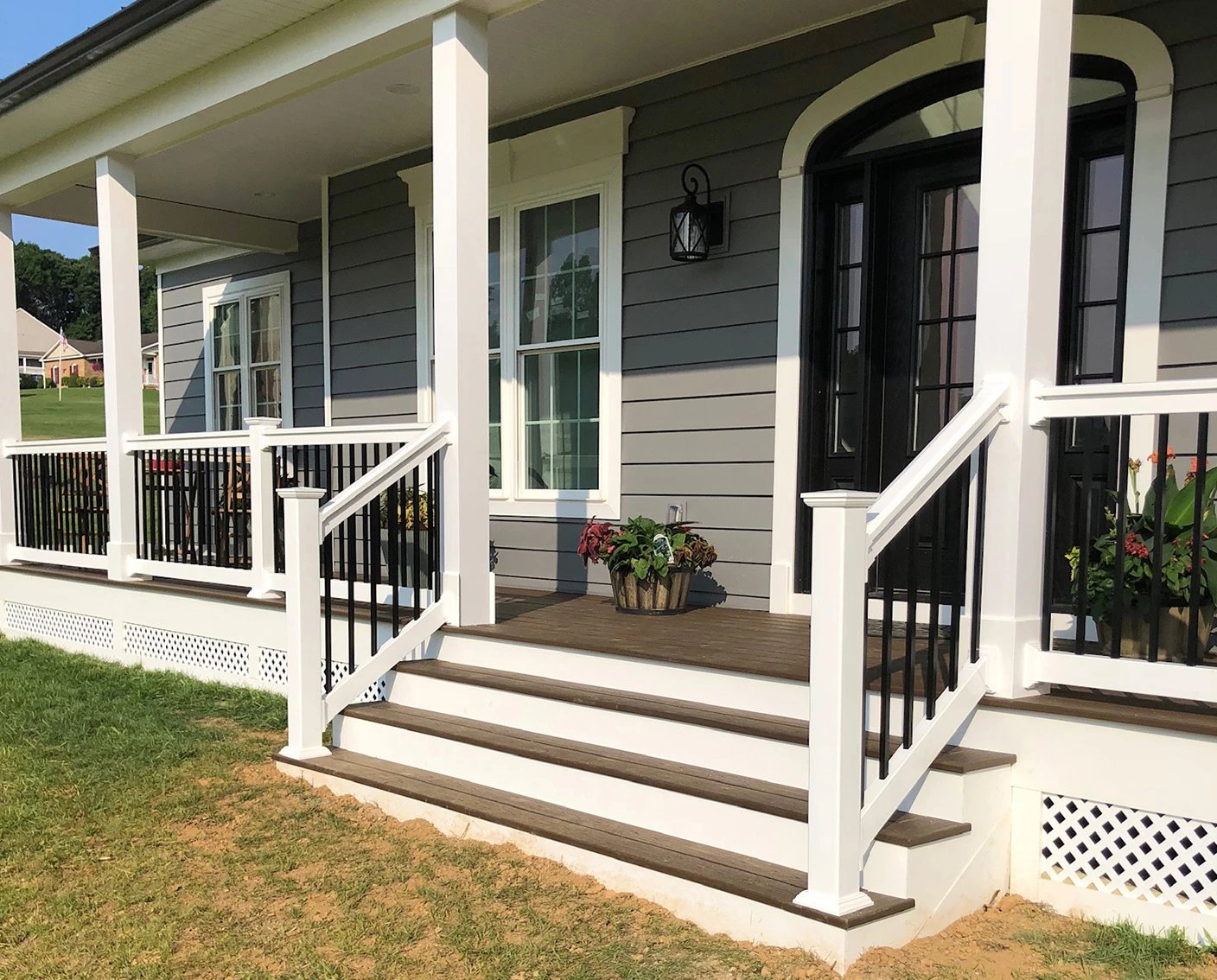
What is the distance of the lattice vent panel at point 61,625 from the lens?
6.25 m

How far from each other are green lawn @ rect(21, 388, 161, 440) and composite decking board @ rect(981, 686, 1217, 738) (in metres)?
25.6

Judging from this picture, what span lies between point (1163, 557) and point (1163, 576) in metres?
0.06

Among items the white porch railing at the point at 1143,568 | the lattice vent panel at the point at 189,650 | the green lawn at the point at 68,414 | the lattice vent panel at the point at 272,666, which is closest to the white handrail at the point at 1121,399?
the white porch railing at the point at 1143,568

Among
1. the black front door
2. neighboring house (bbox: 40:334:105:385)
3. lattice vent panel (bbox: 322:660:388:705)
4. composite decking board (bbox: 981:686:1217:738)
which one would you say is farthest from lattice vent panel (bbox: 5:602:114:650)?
neighboring house (bbox: 40:334:105:385)

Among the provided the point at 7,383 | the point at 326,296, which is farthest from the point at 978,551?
the point at 7,383

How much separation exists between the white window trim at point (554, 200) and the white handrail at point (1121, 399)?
2985mm

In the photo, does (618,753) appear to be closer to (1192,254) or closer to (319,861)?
(319,861)

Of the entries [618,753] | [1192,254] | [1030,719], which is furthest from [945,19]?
[618,753]

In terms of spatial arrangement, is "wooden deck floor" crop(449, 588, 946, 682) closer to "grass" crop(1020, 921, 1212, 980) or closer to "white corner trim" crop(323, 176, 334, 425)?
"grass" crop(1020, 921, 1212, 980)

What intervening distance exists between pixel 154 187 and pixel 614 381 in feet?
13.3

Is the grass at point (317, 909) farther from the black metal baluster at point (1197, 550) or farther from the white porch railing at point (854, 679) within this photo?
the black metal baluster at point (1197, 550)

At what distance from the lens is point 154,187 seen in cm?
735

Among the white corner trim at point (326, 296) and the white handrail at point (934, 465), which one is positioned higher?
the white corner trim at point (326, 296)

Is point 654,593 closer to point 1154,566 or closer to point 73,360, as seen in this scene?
point 1154,566
